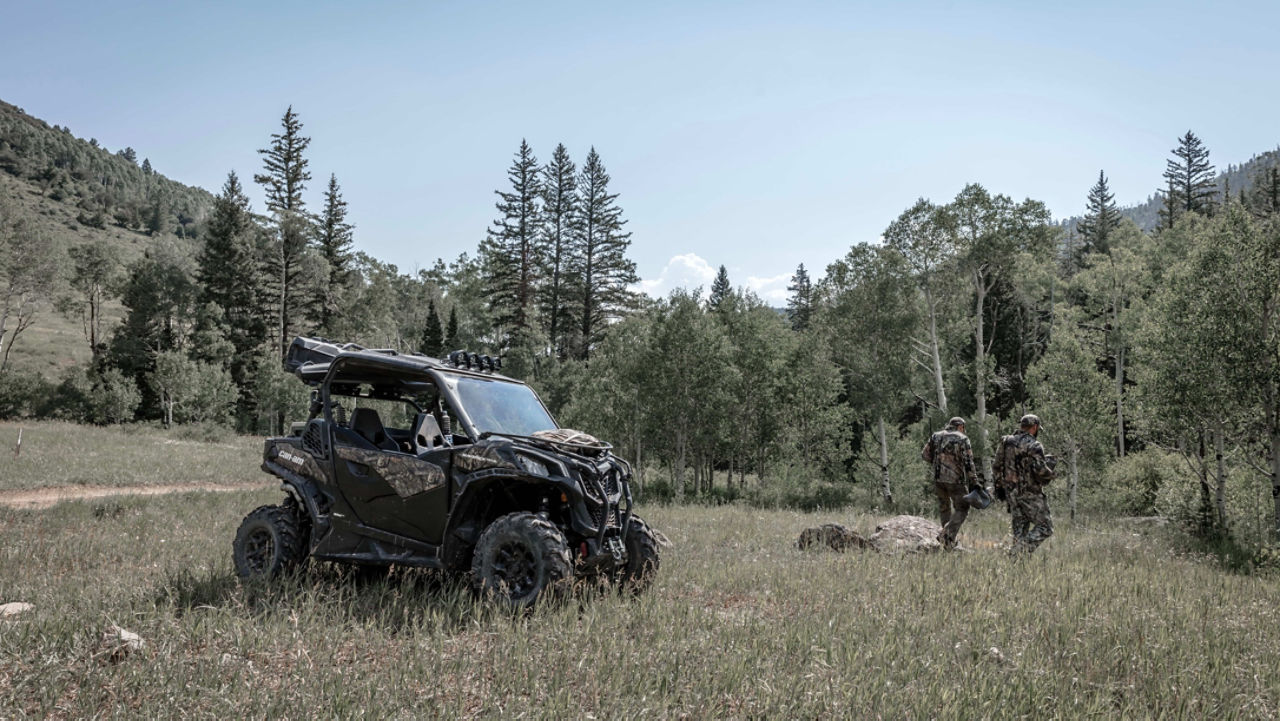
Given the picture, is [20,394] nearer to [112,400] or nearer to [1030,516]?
[112,400]

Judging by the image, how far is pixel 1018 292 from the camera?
46.8 m

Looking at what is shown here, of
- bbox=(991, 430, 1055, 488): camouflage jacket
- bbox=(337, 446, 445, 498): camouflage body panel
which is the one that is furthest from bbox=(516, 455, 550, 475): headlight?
bbox=(991, 430, 1055, 488): camouflage jacket

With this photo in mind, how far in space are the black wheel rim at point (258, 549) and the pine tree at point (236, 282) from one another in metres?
55.6

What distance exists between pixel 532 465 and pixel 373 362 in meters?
2.40

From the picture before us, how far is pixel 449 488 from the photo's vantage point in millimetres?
6293

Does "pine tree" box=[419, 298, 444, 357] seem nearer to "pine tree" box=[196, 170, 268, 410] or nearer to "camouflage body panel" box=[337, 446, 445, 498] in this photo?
"pine tree" box=[196, 170, 268, 410]

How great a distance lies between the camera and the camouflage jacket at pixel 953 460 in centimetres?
1110

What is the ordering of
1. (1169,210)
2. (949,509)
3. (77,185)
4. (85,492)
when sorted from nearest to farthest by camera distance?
(949,509) → (85,492) → (1169,210) → (77,185)

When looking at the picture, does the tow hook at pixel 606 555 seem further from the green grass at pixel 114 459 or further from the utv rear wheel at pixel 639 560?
the green grass at pixel 114 459

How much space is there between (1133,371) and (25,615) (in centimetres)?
2253

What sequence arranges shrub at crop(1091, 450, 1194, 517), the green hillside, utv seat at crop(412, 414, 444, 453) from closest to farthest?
utv seat at crop(412, 414, 444, 453)
shrub at crop(1091, 450, 1194, 517)
the green hillside

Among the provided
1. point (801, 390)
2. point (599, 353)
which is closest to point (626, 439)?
point (599, 353)

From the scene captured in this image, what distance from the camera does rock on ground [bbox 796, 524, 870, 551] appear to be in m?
10.5

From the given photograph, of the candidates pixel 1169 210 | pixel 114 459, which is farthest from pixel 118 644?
pixel 1169 210
